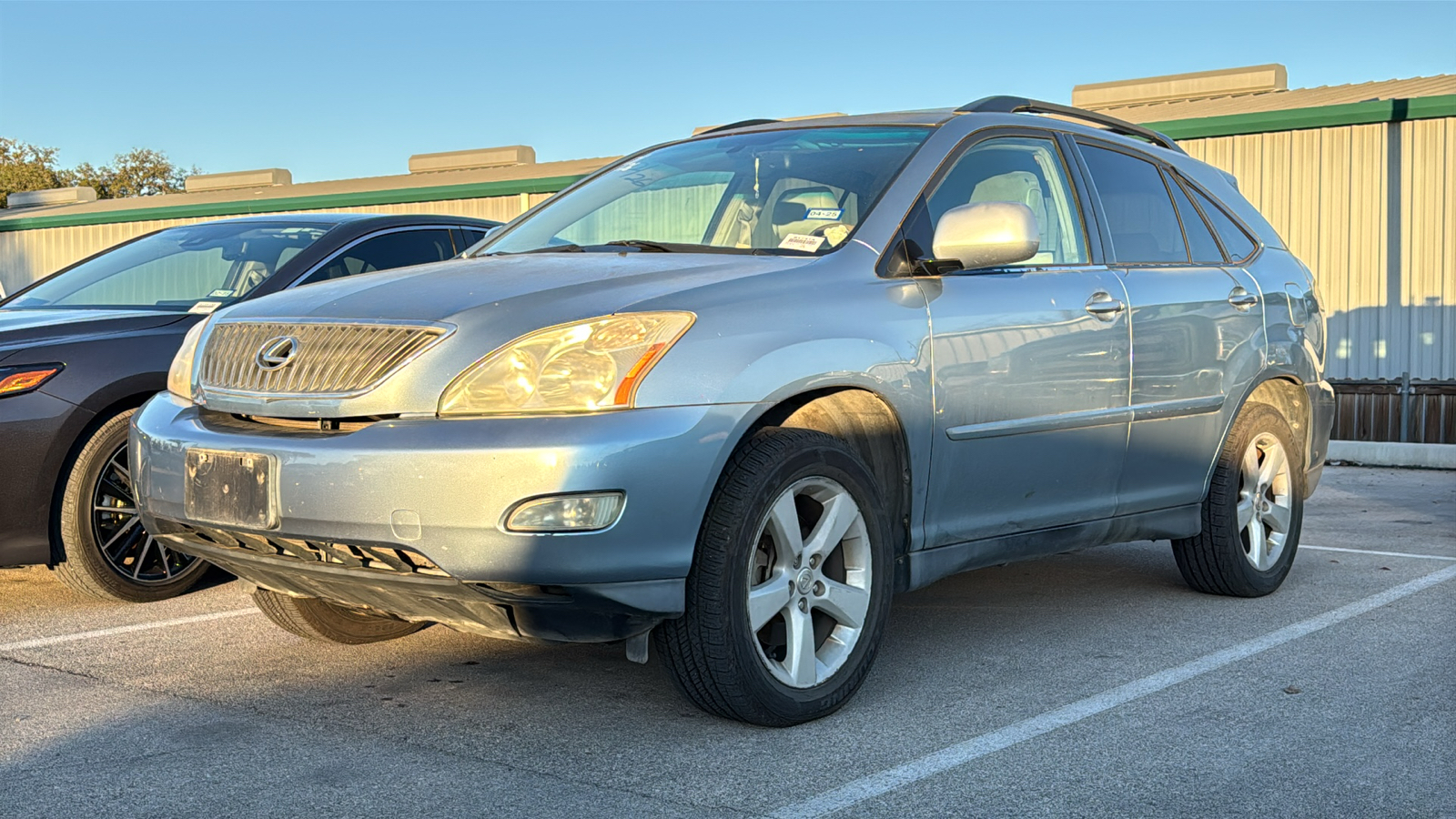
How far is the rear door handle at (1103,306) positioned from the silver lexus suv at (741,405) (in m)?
0.01

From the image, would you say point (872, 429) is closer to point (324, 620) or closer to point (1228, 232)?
point (324, 620)

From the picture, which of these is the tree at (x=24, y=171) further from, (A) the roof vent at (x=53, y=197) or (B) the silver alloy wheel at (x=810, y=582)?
(B) the silver alloy wheel at (x=810, y=582)

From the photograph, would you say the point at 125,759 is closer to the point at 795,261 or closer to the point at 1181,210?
the point at 795,261

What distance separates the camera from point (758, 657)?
147 inches

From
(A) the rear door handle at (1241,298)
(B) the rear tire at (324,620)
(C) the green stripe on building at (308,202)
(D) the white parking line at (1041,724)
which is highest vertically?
(C) the green stripe on building at (308,202)

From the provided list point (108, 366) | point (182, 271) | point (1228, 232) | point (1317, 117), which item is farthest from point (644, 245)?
point (1317, 117)

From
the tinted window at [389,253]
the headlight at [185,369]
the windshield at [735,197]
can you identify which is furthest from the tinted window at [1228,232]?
the headlight at [185,369]

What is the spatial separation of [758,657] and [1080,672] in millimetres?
1328

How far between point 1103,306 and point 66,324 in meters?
3.91

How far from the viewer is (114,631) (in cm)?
509

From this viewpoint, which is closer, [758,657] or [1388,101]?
[758,657]

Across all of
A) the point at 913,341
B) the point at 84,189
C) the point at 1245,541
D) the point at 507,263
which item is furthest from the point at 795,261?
the point at 84,189

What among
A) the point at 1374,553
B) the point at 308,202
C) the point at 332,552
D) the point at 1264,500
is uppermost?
the point at 308,202

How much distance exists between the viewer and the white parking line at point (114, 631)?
4852 millimetres
